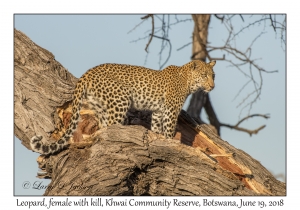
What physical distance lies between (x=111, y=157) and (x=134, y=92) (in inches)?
66.6

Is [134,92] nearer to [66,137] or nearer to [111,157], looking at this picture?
[66,137]

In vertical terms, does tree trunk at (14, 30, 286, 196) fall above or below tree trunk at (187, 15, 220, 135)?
below

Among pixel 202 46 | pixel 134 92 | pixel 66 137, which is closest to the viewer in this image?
pixel 66 137

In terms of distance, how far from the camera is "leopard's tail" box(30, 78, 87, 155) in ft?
26.8

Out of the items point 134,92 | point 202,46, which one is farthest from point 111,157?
point 202,46

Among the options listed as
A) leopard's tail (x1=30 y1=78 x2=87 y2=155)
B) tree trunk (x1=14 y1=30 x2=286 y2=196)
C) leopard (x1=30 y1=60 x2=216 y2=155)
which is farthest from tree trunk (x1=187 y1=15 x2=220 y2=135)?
leopard's tail (x1=30 y1=78 x2=87 y2=155)

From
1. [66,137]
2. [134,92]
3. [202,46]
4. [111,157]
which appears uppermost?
[202,46]

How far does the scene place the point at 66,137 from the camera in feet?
28.2

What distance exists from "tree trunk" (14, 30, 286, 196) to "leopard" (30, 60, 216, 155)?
25cm

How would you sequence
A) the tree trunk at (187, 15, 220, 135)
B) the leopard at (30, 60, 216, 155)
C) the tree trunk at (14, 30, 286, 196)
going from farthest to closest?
the tree trunk at (187, 15, 220, 135), the leopard at (30, 60, 216, 155), the tree trunk at (14, 30, 286, 196)

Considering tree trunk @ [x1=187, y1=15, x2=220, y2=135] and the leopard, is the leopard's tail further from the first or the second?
tree trunk @ [x1=187, y1=15, x2=220, y2=135]

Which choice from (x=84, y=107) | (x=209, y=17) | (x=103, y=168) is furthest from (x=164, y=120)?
(x=209, y=17)

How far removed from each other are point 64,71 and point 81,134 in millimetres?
1154

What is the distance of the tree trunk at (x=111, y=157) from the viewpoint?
8.12 m
